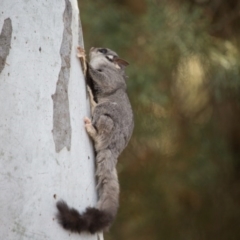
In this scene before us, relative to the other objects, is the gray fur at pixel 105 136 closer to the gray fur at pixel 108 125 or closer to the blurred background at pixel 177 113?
the gray fur at pixel 108 125

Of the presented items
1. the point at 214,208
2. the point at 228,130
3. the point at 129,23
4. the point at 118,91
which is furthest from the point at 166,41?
the point at 118,91

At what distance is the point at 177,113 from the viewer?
20.5ft

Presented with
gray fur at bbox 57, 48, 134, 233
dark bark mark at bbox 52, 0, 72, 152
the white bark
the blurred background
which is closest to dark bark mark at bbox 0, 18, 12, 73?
the white bark

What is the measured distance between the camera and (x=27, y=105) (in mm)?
2572

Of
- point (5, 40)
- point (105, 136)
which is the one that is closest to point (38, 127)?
point (5, 40)

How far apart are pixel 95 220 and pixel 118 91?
3.21 feet

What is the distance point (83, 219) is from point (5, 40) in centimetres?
73

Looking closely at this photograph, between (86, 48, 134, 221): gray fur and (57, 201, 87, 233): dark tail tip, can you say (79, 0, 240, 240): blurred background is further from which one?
(57, 201, 87, 233): dark tail tip

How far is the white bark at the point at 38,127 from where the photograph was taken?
2512mm

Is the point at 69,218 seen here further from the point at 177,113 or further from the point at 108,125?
the point at 177,113

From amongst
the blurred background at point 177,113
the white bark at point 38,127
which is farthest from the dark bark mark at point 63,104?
the blurred background at point 177,113

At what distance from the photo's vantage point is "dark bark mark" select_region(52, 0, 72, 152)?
2.66 meters

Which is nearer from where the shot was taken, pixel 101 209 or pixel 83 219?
pixel 83 219

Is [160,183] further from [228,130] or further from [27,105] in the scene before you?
[27,105]
